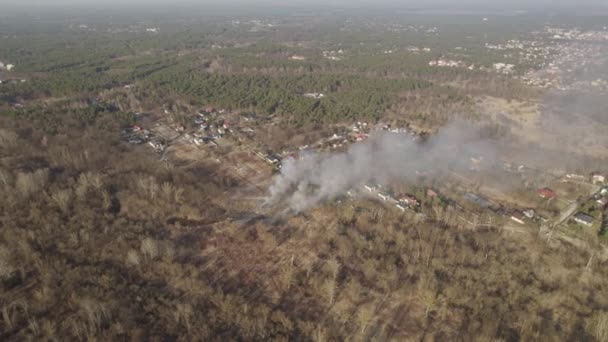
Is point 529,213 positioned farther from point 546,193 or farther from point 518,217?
point 546,193

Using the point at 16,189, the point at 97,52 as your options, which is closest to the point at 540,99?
the point at 16,189

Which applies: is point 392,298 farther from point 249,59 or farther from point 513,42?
point 513,42

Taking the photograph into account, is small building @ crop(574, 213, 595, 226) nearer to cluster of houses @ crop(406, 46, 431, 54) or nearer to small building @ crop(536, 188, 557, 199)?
small building @ crop(536, 188, 557, 199)

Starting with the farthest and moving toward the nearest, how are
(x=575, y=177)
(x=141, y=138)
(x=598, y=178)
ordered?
(x=141, y=138) < (x=575, y=177) < (x=598, y=178)

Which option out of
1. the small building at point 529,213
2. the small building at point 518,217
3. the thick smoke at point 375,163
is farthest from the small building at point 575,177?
the small building at point 518,217

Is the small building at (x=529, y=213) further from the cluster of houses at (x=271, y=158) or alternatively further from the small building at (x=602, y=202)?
the cluster of houses at (x=271, y=158)

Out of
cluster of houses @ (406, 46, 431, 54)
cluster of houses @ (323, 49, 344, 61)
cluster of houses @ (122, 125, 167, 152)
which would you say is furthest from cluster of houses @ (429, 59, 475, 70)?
cluster of houses @ (122, 125, 167, 152)

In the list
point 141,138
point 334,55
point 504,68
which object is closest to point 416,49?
point 334,55
